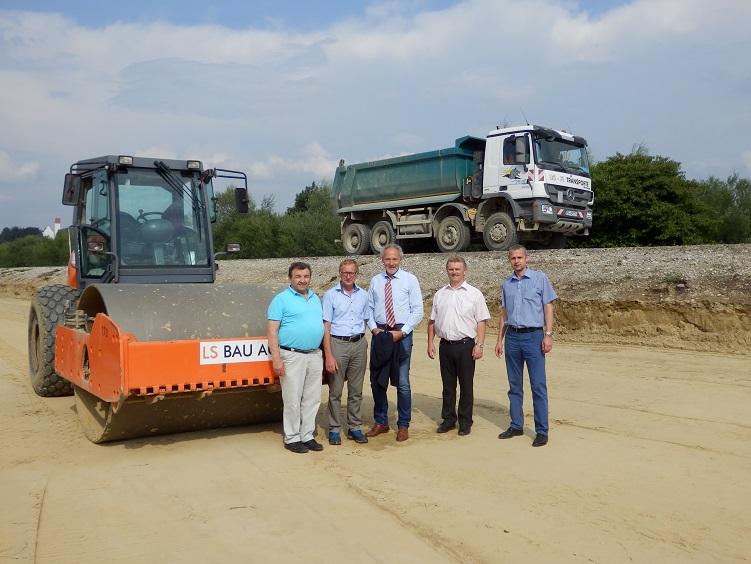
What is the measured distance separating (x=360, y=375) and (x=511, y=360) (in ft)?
4.57

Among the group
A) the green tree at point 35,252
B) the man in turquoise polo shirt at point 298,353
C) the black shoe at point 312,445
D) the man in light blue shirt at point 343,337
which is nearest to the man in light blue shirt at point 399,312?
the man in light blue shirt at point 343,337

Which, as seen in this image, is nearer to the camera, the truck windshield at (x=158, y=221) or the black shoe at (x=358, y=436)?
the black shoe at (x=358, y=436)

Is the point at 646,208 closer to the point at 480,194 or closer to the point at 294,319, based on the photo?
the point at 480,194

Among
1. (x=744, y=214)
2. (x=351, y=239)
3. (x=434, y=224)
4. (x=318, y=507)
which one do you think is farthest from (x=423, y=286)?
(x=744, y=214)

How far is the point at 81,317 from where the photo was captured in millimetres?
6941

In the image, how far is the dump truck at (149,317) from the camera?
5746mm

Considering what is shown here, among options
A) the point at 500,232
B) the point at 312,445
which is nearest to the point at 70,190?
the point at 312,445

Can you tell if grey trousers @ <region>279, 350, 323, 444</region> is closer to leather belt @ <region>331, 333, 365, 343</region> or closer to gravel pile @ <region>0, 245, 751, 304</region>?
leather belt @ <region>331, 333, 365, 343</region>

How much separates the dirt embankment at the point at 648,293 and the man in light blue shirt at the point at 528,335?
5849 mm

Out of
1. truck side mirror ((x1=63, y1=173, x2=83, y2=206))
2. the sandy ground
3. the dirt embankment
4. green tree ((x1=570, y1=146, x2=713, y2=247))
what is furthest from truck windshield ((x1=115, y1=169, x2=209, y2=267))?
green tree ((x1=570, y1=146, x2=713, y2=247))

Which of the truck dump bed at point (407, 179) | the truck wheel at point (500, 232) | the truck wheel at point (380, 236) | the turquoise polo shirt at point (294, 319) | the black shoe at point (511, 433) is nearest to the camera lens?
the turquoise polo shirt at point (294, 319)

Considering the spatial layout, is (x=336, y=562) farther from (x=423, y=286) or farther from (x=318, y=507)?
(x=423, y=286)

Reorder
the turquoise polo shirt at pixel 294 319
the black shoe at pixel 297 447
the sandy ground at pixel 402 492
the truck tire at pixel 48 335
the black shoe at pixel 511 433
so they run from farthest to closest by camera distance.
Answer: the truck tire at pixel 48 335 < the black shoe at pixel 511 433 < the black shoe at pixel 297 447 < the turquoise polo shirt at pixel 294 319 < the sandy ground at pixel 402 492

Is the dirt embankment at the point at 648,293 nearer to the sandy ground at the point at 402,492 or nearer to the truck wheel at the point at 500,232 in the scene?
the truck wheel at the point at 500,232
